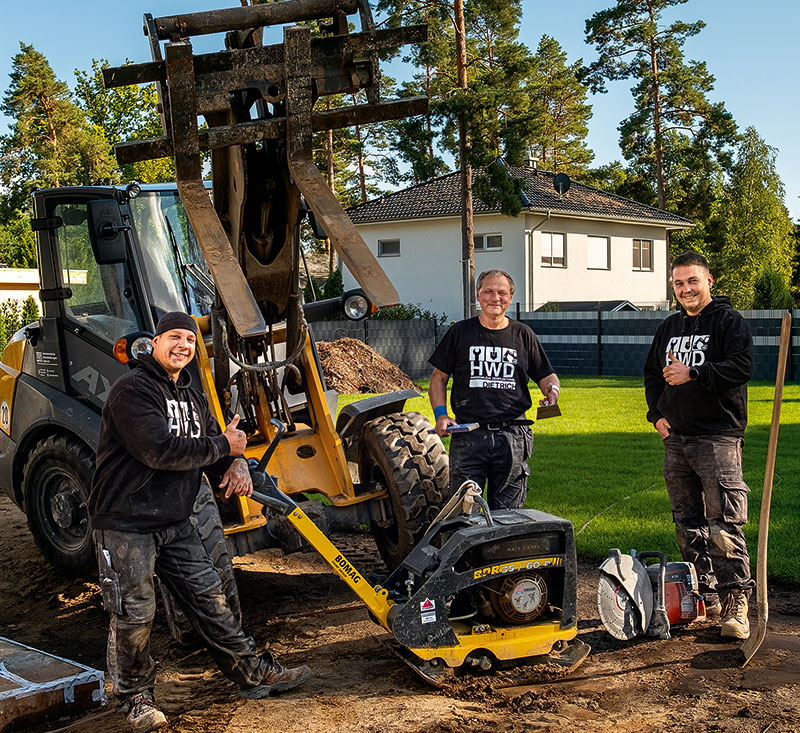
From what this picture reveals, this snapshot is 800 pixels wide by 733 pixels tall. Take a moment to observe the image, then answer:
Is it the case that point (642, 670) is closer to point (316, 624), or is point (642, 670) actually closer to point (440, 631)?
point (440, 631)

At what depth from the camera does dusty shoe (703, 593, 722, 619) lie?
548 cm

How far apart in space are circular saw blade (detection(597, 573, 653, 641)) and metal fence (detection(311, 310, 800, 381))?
55.6 ft

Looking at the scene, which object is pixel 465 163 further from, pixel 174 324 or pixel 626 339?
pixel 174 324

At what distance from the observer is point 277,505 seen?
488 cm

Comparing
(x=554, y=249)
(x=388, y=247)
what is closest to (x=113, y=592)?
(x=554, y=249)

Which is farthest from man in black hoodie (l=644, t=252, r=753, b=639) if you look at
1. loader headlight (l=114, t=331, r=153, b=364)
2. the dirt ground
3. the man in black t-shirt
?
loader headlight (l=114, t=331, r=153, b=364)

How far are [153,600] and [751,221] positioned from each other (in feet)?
143

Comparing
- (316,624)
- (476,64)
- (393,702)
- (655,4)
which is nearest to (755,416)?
(316,624)

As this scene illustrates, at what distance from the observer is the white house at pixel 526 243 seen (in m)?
31.5

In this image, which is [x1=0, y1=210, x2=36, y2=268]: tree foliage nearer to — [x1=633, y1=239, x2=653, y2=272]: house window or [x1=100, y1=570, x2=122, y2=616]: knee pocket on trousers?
[x1=633, y1=239, x2=653, y2=272]: house window

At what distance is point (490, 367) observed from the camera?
579 cm

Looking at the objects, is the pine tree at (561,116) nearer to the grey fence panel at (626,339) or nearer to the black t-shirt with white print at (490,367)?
the grey fence panel at (626,339)

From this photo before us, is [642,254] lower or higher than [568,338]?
higher

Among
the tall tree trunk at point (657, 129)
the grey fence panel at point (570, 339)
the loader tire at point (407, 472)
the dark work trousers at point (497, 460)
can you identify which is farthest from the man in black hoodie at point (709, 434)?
the tall tree trunk at point (657, 129)
